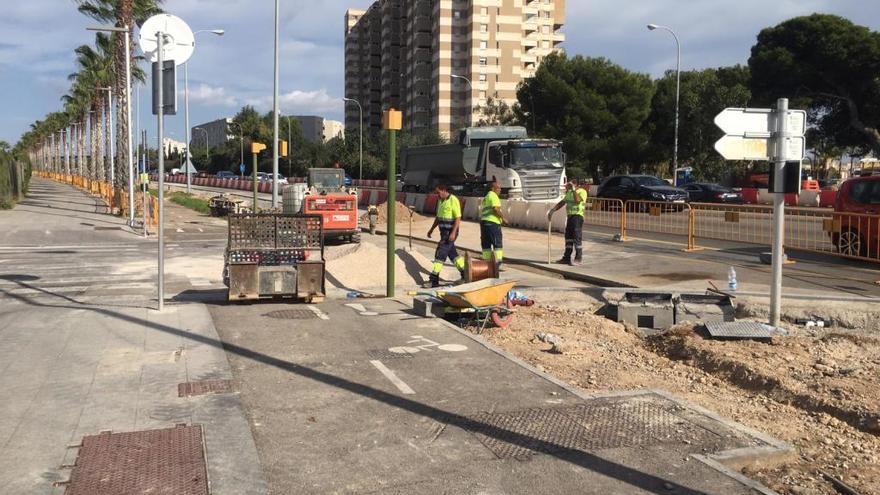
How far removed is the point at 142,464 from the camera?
14.9ft

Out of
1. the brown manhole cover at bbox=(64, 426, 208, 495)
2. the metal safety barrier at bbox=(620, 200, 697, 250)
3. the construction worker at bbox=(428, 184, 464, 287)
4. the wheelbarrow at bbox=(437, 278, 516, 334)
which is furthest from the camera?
the metal safety barrier at bbox=(620, 200, 697, 250)

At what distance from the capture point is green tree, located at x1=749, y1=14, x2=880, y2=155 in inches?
1886

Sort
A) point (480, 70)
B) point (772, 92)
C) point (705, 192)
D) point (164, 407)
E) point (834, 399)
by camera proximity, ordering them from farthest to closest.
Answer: point (480, 70) < point (772, 92) < point (705, 192) < point (834, 399) < point (164, 407)

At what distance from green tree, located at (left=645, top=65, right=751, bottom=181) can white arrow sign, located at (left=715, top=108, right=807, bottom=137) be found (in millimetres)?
42347

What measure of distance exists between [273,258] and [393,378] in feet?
14.5

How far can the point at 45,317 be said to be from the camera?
9242 mm

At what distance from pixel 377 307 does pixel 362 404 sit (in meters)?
4.21

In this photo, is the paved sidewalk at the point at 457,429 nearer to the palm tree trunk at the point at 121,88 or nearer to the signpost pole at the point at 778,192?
the signpost pole at the point at 778,192

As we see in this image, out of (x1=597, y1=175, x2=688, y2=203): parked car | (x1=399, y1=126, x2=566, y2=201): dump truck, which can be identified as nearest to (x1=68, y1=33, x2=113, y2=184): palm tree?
(x1=399, y1=126, x2=566, y2=201): dump truck

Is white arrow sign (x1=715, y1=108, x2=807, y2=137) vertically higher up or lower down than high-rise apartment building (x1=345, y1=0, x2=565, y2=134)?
lower down

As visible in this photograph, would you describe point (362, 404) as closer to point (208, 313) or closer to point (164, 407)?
point (164, 407)

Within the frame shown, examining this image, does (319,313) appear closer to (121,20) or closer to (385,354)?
(385,354)

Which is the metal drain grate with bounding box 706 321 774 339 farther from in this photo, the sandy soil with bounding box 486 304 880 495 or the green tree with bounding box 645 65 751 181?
the green tree with bounding box 645 65 751 181

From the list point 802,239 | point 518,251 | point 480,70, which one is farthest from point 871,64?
point 480,70
